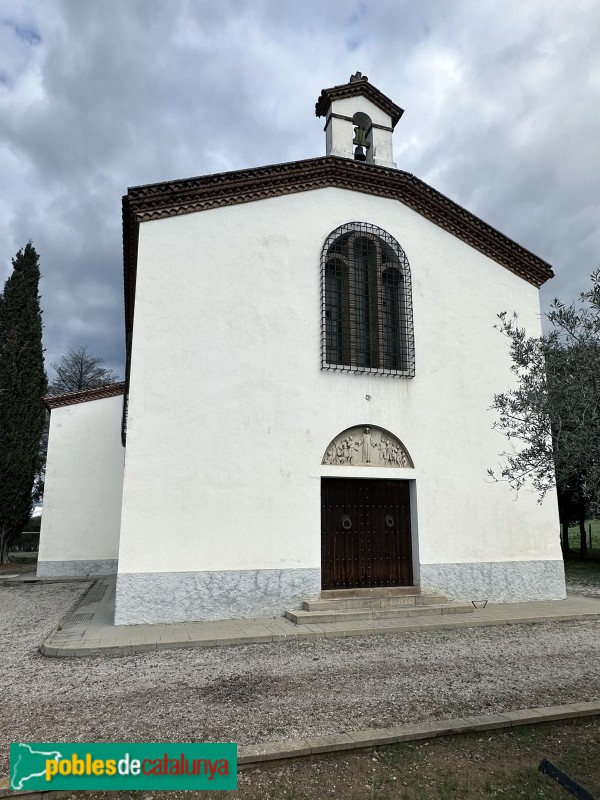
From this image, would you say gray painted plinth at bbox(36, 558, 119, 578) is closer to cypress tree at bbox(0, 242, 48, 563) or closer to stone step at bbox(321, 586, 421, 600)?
cypress tree at bbox(0, 242, 48, 563)

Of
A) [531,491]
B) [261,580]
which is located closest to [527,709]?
[261,580]

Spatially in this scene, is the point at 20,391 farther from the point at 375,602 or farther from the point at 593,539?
the point at 593,539

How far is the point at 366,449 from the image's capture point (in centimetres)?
1047

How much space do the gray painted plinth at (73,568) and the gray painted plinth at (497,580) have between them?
9730mm

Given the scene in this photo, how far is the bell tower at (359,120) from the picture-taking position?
39.4 feet

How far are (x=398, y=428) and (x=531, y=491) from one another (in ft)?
10.5

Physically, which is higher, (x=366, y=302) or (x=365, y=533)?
(x=366, y=302)

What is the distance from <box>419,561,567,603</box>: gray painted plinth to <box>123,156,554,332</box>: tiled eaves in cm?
648

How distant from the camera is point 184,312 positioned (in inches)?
384

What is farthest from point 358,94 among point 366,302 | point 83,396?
point 83,396

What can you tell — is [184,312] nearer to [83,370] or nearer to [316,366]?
[316,366]

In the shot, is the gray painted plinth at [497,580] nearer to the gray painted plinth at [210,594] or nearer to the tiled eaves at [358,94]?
the gray painted plinth at [210,594]

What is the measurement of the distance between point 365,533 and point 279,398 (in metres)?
3.11

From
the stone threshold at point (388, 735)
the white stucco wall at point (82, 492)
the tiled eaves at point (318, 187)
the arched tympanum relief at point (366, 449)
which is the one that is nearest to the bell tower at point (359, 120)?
the tiled eaves at point (318, 187)
